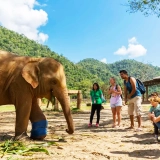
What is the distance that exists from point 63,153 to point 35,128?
1.72m

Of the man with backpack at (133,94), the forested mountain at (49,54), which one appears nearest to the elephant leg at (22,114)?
the man with backpack at (133,94)

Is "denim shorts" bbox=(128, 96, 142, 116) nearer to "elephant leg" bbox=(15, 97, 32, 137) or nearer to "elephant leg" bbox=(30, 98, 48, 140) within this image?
"elephant leg" bbox=(30, 98, 48, 140)

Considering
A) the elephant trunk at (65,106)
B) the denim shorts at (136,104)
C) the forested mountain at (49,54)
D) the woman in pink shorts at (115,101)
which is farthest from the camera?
the forested mountain at (49,54)

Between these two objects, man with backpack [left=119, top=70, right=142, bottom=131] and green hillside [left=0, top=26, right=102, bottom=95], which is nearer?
man with backpack [left=119, top=70, right=142, bottom=131]

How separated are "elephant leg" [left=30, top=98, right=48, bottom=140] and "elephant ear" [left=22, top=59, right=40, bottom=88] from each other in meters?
0.61

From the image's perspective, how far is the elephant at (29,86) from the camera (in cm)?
569

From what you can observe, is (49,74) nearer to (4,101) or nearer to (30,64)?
(30,64)

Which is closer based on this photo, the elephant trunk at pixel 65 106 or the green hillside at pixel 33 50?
the elephant trunk at pixel 65 106

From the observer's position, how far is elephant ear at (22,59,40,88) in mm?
5703

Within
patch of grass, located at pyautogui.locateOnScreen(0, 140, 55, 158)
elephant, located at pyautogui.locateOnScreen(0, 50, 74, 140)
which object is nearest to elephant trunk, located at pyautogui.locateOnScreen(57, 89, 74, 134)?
elephant, located at pyautogui.locateOnScreen(0, 50, 74, 140)

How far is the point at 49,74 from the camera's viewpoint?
5.90 meters

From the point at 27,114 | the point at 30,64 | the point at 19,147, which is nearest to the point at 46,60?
the point at 30,64

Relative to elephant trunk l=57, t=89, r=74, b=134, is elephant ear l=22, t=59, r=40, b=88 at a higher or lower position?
higher

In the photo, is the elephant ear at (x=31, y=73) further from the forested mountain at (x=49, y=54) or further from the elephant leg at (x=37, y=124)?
the forested mountain at (x=49, y=54)
